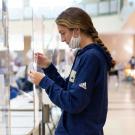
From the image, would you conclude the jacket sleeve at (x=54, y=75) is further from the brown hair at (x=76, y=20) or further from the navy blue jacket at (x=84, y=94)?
the brown hair at (x=76, y=20)

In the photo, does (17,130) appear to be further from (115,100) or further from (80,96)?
(115,100)

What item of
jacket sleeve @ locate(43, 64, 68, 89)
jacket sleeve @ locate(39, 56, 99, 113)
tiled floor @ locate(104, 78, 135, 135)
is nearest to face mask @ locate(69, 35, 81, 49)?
jacket sleeve @ locate(39, 56, 99, 113)

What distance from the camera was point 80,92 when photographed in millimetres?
1642

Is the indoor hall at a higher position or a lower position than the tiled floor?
higher

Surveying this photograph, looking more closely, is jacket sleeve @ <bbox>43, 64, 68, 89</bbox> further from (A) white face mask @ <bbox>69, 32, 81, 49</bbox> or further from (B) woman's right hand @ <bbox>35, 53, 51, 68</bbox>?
(A) white face mask @ <bbox>69, 32, 81, 49</bbox>

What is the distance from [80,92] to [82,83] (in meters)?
0.04

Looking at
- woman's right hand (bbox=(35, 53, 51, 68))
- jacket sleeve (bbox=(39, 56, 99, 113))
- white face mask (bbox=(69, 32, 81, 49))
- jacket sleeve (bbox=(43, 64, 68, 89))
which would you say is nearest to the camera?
jacket sleeve (bbox=(39, 56, 99, 113))

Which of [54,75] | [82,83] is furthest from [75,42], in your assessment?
[54,75]

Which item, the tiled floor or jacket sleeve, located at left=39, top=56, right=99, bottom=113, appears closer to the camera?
jacket sleeve, located at left=39, top=56, right=99, bottom=113

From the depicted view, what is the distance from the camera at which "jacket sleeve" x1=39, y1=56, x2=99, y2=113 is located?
1.65 metres

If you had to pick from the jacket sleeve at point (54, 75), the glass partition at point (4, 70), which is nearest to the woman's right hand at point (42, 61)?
the jacket sleeve at point (54, 75)

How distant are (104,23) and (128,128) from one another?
10007 mm

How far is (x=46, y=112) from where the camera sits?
2389 millimetres

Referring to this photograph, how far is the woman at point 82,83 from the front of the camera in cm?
166
